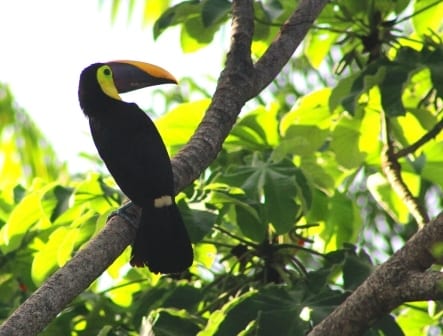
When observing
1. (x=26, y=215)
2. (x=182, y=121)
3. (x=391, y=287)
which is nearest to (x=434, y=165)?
(x=182, y=121)

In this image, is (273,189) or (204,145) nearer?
(204,145)

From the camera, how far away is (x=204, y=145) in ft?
11.6

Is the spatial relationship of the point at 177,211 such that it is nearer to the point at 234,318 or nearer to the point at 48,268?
the point at 234,318

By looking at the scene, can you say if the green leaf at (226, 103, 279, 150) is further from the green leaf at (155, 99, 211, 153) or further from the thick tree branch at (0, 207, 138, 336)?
the thick tree branch at (0, 207, 138, 336)

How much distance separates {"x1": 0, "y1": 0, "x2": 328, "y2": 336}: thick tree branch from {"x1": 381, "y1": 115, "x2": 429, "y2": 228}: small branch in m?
0.59

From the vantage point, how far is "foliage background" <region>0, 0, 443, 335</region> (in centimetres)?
386

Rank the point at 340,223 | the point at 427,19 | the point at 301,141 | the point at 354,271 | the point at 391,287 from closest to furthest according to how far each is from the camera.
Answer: the point at 391,287
the point at 354,271
the point at 301,141
the point at 340,223
the point at 427,19

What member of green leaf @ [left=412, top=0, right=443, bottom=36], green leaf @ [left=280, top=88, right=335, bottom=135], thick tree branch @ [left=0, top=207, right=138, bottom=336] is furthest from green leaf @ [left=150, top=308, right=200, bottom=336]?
green leaf @ [left=412, top=0, right=443, bottom=36]

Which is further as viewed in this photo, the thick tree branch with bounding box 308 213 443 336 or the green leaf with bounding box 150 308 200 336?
the green leaf with bounding box 150 308 200 336

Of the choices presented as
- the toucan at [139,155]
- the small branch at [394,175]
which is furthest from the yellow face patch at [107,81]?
the small branch at [394,175]

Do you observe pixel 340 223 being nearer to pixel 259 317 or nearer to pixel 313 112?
pixel 313 112

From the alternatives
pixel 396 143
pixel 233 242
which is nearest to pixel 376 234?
pixel 396 143

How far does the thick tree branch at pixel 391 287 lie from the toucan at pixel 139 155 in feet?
2.31

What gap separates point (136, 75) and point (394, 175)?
1208 mm
